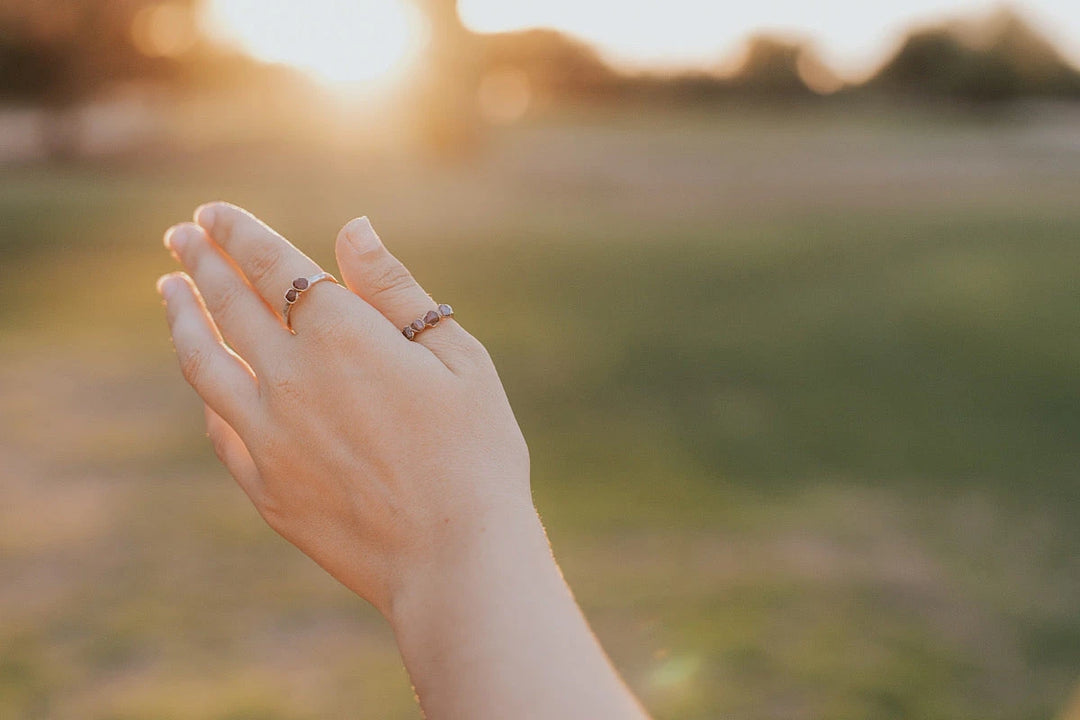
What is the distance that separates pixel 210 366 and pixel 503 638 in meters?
0.79

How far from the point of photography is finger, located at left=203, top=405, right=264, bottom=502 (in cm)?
176

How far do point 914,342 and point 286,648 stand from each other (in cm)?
869

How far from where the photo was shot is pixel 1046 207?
2319 cm

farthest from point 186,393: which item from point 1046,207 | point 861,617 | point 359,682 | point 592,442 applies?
point 1046,207

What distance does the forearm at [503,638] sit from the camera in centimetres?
126

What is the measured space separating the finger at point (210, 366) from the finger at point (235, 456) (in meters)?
0.07

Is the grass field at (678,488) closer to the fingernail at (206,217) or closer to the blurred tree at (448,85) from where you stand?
the fingernail at (206,217)

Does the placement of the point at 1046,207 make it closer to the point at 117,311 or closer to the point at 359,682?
the point at 117,311

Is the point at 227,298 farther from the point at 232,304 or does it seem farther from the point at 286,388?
the point at 286,388

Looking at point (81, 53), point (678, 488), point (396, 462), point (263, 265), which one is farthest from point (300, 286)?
point (81, 53)

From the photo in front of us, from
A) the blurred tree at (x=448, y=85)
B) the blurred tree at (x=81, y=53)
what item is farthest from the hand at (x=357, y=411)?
the blurred tree at (x=81, y=53)

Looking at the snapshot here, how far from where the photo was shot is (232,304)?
5.69ft

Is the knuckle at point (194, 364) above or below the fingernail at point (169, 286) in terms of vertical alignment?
below

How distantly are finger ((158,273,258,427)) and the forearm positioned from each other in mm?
480
